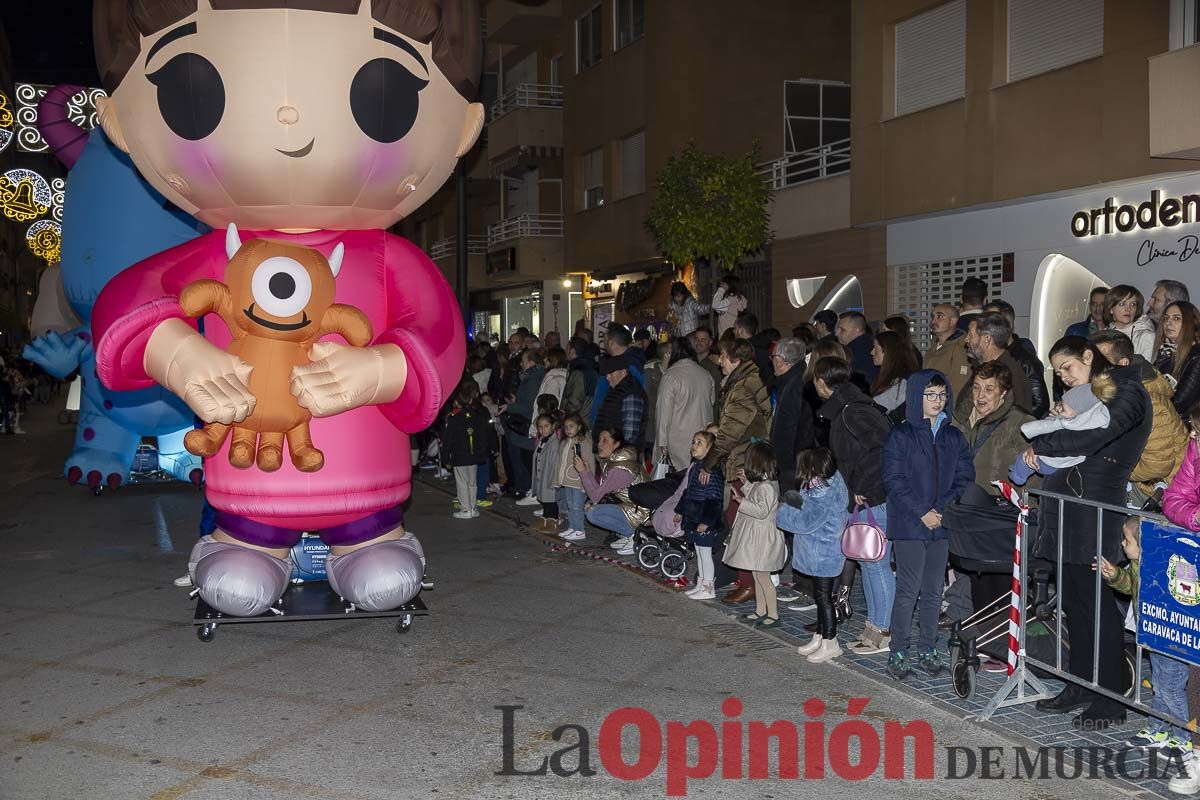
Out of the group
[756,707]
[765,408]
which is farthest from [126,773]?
[765,408]

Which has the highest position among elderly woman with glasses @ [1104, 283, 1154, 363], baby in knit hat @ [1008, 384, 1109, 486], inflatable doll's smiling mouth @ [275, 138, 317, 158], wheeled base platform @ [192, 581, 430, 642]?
inflatable doll's smiling mouth @ [275, 138, 317, 158]

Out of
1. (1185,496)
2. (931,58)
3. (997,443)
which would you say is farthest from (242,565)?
(931,58)

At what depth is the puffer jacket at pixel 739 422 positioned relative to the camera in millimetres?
8555

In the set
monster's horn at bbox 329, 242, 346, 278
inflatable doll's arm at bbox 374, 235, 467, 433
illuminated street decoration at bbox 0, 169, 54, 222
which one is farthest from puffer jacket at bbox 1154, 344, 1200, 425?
illuminated street decoration at bbox 0, 169, 54, 222

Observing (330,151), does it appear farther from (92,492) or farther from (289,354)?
(92,492)

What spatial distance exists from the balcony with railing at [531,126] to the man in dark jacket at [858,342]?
2095cm

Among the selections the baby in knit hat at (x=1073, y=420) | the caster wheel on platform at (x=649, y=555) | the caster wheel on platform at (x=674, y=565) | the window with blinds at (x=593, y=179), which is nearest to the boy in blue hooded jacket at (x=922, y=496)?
the baby in knit hat at (x=1073, y=420)

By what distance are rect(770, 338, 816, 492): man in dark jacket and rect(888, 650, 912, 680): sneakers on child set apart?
1.99 meters

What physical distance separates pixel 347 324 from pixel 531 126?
23233mm

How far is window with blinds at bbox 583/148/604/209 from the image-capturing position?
26.7m

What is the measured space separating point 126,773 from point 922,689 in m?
4.17

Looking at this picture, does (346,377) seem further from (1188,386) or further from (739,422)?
(1188,386)

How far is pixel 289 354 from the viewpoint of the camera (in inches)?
266

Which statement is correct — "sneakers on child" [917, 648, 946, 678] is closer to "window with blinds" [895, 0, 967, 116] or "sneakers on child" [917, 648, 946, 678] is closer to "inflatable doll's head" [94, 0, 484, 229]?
"inflatable doll's head" [94, 0, 484, 229]
